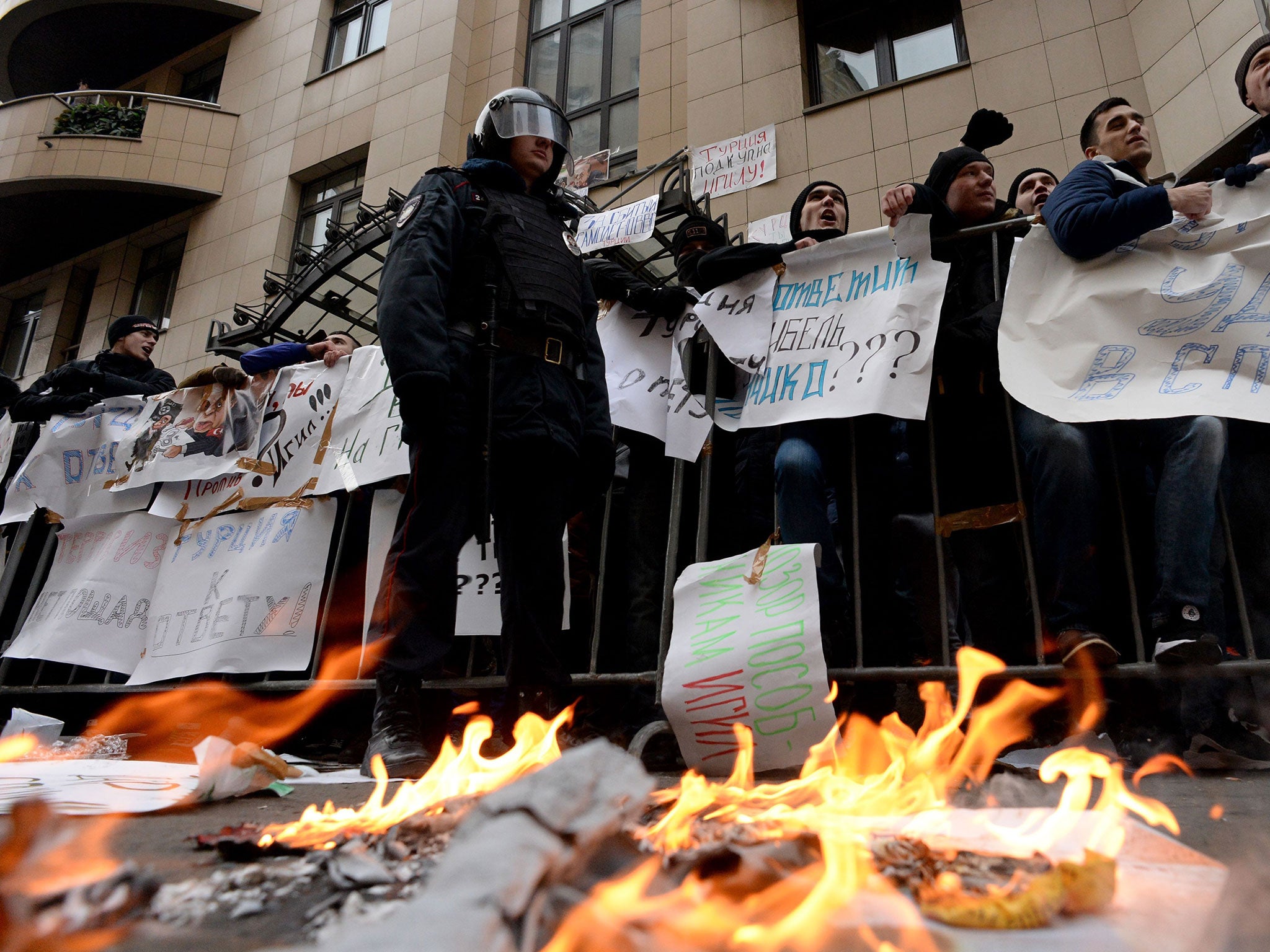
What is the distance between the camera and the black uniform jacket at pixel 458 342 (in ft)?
9.46

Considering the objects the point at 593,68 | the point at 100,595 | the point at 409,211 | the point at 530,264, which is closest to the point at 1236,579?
the point at 530,264

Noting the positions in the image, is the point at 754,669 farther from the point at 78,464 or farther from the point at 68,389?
the point at 68,389

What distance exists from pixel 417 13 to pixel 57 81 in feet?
29.9

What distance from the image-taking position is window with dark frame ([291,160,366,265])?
1177 cm

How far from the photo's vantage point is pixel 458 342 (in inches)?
122

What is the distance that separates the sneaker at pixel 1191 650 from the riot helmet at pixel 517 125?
9.67 ft

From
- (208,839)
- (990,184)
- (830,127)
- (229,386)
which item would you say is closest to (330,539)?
(229,386)

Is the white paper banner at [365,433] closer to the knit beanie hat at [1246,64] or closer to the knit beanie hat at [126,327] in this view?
the knit beanie hat at [126,327]

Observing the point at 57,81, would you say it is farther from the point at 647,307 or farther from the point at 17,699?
the point at 647,307

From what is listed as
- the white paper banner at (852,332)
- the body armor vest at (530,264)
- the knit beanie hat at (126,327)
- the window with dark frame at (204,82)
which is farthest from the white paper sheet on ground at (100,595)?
the window with dark frame at (204,82)

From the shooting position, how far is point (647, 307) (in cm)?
407

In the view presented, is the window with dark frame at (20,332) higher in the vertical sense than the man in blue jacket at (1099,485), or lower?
higher

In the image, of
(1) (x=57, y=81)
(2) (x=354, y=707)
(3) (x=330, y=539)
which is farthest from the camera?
(1) (x=57, y=81)

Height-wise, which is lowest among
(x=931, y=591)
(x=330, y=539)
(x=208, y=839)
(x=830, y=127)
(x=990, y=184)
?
(x=208, y=839)
